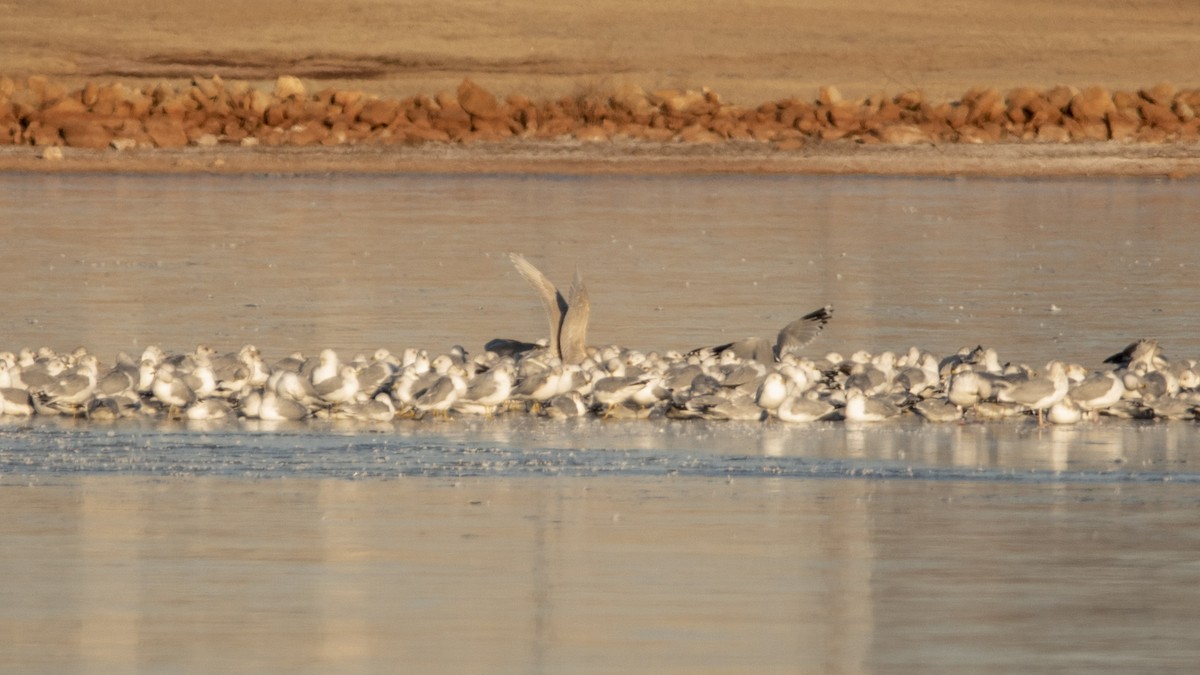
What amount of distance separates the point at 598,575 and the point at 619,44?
6267cm

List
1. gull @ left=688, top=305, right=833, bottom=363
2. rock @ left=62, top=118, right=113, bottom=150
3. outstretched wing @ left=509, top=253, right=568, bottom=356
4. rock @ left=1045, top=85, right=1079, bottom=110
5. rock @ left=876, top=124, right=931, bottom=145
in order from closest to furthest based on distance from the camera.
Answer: gull @ left=688, top=305, right=833, bottom=363 → outstretched wing @ left=509, top=253, right=568, bottom=356 → rock @ left=62, top=118, right=113, bottom=150 → rock @ left=876, top=124, right=931, bottom=145 → rock @ left=1045, top=85, right=1079, bottom=110

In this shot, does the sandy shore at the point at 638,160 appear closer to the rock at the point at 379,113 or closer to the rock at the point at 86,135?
the rock at the point at 86,135

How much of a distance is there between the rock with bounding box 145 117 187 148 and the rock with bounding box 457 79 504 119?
513cm

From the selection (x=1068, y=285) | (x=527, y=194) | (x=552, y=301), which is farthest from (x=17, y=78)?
(x=552, y=301)

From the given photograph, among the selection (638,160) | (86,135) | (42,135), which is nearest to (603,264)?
(638,160)

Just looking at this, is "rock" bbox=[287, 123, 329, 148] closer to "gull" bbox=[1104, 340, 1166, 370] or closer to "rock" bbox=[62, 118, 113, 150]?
"rock" bbox=[62, 118, 113, 150]

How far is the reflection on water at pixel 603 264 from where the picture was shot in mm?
16062

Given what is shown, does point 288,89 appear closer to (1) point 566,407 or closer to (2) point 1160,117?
(2) point 1160,117

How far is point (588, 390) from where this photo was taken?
12.2 metres

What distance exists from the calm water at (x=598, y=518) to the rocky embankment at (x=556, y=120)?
24.8 metres

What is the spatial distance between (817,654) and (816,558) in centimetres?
137

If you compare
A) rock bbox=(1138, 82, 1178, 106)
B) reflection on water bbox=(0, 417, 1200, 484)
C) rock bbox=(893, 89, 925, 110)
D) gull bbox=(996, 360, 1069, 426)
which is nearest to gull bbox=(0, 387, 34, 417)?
reflection on water bbox=(0, 417, 1200, 484)

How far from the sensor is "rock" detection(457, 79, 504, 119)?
45.6 m

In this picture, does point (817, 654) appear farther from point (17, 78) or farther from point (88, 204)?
point (17, 78)
